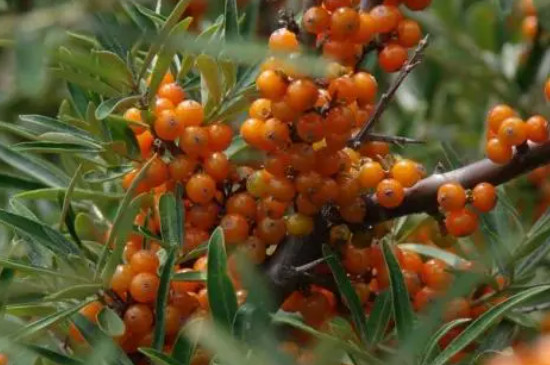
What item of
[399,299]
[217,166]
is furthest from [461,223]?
[217,166]

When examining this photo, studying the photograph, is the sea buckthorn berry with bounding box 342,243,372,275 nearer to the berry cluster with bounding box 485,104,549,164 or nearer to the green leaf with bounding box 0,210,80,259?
the berry cluster with bounding box 485,104,549,164

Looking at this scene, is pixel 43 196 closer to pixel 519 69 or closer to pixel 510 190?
pixel 510 190

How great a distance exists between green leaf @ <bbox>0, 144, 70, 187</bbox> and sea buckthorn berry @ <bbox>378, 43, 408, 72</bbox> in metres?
0.39

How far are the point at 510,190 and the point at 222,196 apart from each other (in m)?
0.48

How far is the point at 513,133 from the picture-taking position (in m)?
0.97

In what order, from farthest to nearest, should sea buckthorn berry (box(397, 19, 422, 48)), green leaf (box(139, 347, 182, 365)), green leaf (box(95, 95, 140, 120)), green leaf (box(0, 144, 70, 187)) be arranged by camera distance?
green leaf (box(0, 144, 70, 187)), sea buckthorn berry (box(397, 19, 422, 48)), green leaf (box(95, 95, 140, 120)), green leaf (box(139, 347, 182, 365))

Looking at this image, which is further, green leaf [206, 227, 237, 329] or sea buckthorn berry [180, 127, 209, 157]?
sea buckthorn berry [180, 127, 209, 157]

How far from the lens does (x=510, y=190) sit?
1354 millimetres

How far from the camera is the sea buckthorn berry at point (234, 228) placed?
3.19ft

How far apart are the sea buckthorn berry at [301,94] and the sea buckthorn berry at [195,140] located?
118 mm

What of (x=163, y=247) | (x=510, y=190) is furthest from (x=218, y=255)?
(x=510, y=190)

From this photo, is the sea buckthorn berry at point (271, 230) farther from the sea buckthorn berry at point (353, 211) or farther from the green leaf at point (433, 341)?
the green leaf at point (433, 341)

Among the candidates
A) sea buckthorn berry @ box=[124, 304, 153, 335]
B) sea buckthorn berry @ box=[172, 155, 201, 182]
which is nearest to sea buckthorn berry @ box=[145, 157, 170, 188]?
sea buckthorn berry @ box=[172, 155, 201, 182]

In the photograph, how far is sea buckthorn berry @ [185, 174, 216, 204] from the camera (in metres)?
0.98
